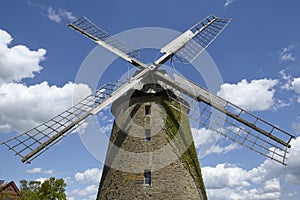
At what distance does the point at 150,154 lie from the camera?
12688mm

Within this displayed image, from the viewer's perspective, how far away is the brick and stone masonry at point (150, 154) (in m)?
12.2

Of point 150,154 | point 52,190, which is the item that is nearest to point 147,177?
point 150,154

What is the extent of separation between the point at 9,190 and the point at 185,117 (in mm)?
27071

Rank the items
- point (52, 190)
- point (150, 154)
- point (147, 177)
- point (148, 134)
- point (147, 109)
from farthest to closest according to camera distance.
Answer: point (52, 190) < point (147, 109) < point (148, 134) < point (150, 154) < point (147, 177)

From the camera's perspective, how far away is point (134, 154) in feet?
42.3

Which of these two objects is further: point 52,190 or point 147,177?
point 52,190

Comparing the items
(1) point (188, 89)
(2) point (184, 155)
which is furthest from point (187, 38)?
(2) point (184, 155)

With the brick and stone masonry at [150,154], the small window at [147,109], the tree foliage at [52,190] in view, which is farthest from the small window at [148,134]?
the tree foliage at [52,190]

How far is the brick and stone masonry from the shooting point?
1220 cm

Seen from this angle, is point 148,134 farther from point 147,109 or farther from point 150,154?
point 147,109

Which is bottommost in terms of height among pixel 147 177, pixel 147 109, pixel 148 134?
pixel 147 177

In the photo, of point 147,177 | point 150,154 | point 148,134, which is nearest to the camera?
point 147,177

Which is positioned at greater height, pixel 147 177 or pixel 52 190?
pixel 52 190

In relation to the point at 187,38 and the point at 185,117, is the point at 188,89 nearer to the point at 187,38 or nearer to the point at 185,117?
the point at 185,117
